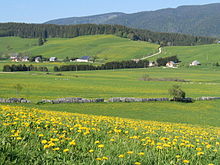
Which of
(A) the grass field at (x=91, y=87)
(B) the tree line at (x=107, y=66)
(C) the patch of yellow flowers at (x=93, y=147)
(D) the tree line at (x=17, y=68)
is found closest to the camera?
(C) the patch of yellow flowers at (x=93, y=147)

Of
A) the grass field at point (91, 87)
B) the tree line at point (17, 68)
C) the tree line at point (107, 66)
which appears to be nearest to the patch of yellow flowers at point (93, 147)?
the grass field at point (91, 87)

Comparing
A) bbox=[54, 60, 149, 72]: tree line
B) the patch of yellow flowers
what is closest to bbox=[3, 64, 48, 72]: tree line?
bbox=[54, 60, 149, 72]: tree line

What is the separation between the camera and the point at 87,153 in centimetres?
888

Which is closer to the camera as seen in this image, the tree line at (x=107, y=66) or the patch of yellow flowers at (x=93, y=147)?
the patch of yellow flowers at (x=93, y=147)

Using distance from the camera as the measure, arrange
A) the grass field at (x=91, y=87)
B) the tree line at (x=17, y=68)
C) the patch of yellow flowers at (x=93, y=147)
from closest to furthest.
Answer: the patch of yellow flowers at (x=93, y=147)
the grass field at (x=91, y=87)
the tree line at (x=17, y=68)

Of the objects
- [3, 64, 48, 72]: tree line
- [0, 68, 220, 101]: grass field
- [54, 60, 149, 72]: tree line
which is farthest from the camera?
[54, 60, 149, 72]: tree line

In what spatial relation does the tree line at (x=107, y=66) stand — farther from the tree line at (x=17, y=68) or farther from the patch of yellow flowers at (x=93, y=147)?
the patch of yellow flowers at (x=93, y=147)

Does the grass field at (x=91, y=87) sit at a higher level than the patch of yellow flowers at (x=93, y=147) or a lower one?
lower

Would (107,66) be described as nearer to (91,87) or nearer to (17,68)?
(17,68)

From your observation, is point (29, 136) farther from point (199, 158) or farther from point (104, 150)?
point (199, 158)

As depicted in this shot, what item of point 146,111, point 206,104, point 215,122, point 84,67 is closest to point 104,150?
point 215,122

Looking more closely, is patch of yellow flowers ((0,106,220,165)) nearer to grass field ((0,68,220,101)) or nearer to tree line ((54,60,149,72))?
grass field ((0,68,220,101))

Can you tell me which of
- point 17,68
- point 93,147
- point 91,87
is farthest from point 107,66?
point 93,147

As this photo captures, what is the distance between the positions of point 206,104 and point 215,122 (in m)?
19.8
